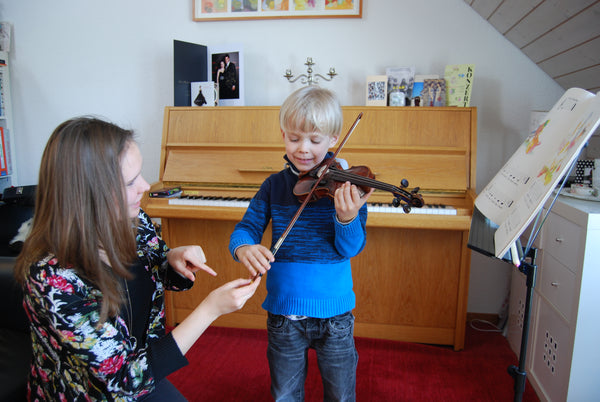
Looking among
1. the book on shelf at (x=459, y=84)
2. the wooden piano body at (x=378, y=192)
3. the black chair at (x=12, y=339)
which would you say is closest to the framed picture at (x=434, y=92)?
the book on shelf at (x=459, y=84)

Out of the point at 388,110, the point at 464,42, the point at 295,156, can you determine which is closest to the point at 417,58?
the point at 464,42

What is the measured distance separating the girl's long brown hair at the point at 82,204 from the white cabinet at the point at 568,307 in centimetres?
147

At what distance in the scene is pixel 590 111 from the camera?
757 millimetres

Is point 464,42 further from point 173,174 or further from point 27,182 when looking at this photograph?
point 27,182

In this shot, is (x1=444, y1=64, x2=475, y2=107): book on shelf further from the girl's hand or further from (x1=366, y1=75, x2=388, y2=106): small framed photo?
the girl's hand

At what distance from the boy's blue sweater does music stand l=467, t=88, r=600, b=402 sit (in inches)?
12.9

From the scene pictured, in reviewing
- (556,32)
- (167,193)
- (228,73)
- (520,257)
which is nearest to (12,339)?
(167,193)

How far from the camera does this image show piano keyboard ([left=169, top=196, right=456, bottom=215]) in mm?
1819

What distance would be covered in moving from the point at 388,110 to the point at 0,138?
8.45 feet

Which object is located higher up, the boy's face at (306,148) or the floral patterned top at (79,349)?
the boy's face at (306,148)

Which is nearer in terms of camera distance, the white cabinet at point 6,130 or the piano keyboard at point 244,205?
the piano keyboard at point 244,205

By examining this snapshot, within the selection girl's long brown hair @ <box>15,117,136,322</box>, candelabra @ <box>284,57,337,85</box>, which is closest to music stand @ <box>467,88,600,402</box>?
girl's long brown hair @ <box>15,117,136,322</box>

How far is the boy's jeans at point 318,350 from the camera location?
43.3 inches

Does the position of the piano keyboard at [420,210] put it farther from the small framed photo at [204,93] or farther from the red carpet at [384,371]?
the small framed photo at [204,93]
